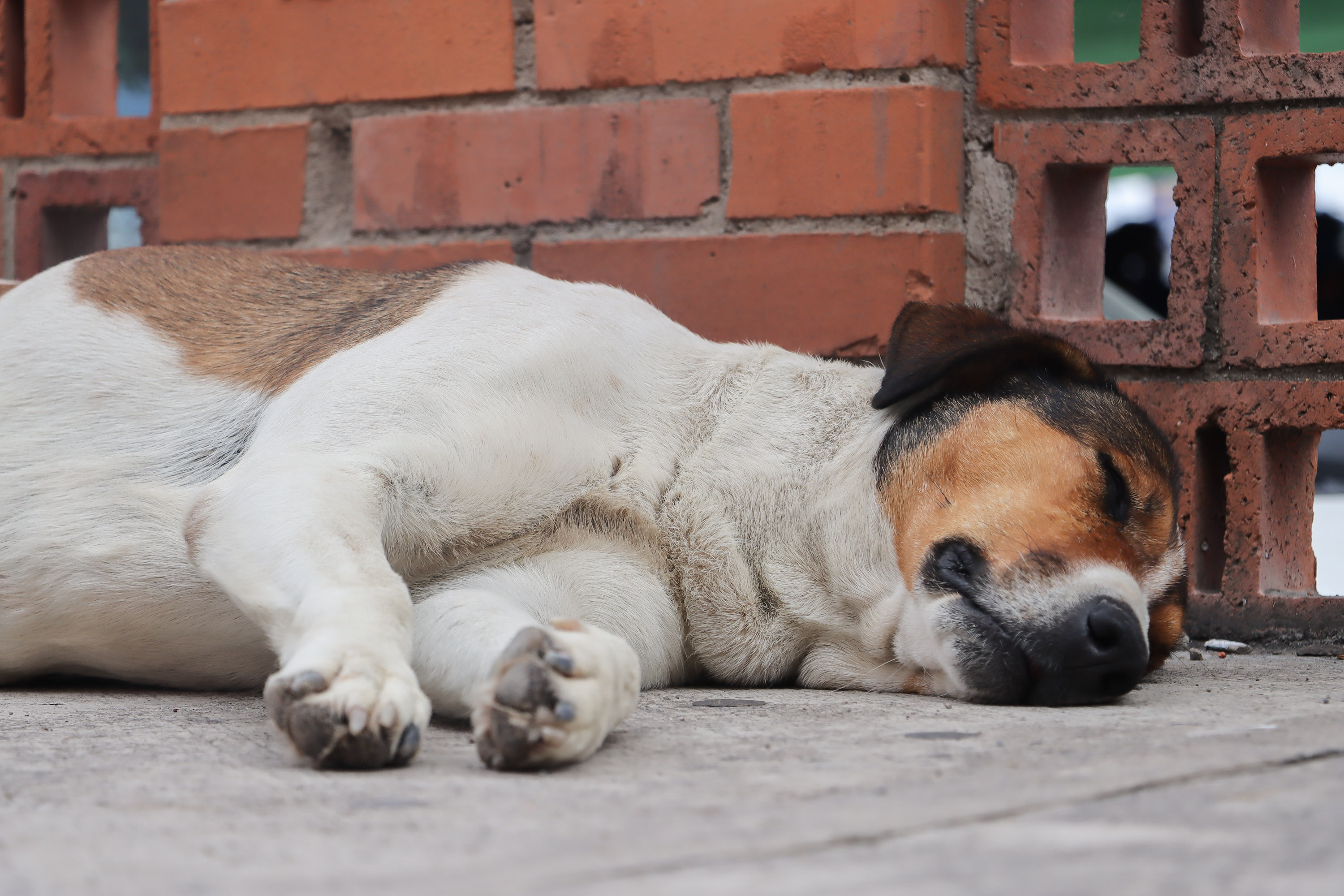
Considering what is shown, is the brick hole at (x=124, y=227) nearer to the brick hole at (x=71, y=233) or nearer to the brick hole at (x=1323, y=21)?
the brick hole at (x=71, y=233)

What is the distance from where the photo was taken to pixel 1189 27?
2949mm

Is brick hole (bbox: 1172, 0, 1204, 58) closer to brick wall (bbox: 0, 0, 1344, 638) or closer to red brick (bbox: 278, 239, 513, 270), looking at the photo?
brick wall (bbox: 0, 0, 1344, 638)

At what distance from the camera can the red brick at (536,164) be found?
307 cm

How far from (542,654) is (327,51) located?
2192mm

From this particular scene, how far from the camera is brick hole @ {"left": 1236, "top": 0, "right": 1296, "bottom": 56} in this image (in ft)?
9.48

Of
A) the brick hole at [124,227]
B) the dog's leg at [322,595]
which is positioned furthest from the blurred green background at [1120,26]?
the brick hole at [124,227]

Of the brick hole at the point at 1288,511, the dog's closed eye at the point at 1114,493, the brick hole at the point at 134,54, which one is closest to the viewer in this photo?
the dog's closed eye at the point at 1114,493

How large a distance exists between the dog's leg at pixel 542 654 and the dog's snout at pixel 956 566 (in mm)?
475

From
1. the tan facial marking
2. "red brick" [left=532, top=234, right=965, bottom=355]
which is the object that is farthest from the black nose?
"red brick" [left=532, top=234, right=965, bottom=355]

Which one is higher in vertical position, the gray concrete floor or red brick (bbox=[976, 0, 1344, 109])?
red brick (bbox=[976, 0, 1344, 109])

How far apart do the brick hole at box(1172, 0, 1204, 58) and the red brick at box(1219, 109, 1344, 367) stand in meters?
0.20

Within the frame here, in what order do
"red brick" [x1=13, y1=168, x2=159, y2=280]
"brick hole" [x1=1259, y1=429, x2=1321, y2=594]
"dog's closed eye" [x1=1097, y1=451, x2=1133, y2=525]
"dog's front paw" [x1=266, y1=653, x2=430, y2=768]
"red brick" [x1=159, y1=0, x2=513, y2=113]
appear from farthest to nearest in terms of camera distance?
1. "red brick" [x1=13, y1=168, x2=159, y2=280]
2. "red brick" [x1=159, y1=0, x2=513, y2=113]
3. "brick hole" [x1=1259, y1=429, x2=1321, y2=594]
4. "dog's closed eye" [x1=1097, y1=451, x2=1133, y2=525]
5. "dog's front paw" [x1=266, y1=653, x2=430, y2=768]

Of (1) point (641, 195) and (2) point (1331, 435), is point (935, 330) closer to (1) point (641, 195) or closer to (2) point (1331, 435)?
(1) point (641, 195)

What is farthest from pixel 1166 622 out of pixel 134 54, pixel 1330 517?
pixel 134 54
